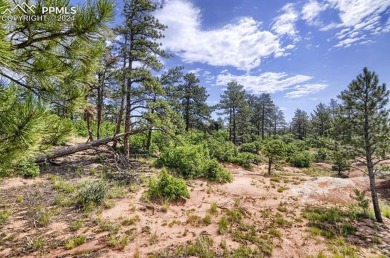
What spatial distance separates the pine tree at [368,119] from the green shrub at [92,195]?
465 inches

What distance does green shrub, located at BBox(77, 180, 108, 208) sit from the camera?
789 cm

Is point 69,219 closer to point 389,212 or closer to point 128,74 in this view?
point 128,74

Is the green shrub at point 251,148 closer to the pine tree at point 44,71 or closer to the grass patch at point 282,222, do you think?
the grass patch at point 282,222

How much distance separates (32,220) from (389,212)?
54.0 feet

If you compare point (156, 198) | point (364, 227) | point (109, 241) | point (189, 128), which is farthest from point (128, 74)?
point (189, 128)

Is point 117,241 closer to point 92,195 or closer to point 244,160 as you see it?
point 92,195

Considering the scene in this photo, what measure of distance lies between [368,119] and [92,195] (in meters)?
12.9

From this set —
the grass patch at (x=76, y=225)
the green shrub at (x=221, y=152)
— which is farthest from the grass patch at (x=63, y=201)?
the green shrub at (x=221, y=152)

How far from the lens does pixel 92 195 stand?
807 cm

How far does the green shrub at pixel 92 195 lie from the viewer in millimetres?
7889

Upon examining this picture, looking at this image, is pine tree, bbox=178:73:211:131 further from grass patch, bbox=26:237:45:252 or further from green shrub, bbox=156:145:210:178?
grass patch, bbox=26:237:45:252

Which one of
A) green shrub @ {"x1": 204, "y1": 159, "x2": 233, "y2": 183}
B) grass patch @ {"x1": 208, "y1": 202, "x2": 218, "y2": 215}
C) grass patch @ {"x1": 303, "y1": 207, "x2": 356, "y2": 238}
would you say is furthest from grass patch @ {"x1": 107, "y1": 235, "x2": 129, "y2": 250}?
green shrub @ {"x1": 204, "y1": 159, "x2": 233, "y2": 183}

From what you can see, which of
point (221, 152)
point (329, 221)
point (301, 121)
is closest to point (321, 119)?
point (301, 121)

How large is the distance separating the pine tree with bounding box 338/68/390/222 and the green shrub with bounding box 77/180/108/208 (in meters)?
11.8
